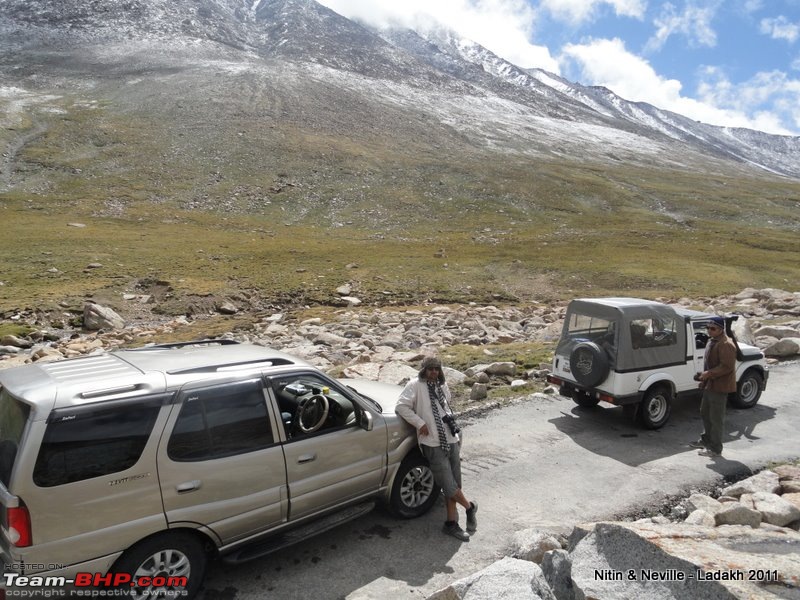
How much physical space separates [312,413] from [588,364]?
22.4 ft

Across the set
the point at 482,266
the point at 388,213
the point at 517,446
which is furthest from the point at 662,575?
the point at 388,213

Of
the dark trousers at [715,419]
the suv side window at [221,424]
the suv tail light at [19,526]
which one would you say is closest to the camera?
the suv tail light at [19,526]

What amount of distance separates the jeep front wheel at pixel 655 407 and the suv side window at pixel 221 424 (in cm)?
830

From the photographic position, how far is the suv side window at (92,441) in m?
4.51

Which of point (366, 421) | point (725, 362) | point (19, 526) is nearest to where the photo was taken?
point (19, 526)

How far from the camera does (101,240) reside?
143 ft

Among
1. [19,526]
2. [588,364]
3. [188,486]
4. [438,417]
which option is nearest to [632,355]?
[588,364]

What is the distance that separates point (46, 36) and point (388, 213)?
150m

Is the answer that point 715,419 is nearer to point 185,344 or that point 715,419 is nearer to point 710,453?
point 710,453

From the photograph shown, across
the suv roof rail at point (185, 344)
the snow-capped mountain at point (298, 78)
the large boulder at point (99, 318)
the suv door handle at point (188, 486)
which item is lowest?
the large boulder at point (99, 318)

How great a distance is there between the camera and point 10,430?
471 centimetres

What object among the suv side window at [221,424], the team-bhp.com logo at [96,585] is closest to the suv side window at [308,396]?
the suv side window at [221,424]

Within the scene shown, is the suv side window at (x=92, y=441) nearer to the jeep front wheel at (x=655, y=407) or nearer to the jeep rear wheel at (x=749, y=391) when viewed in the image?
the jeep front wheel at (x=655, y=407)

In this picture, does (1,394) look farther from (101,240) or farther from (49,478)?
(101,240)
